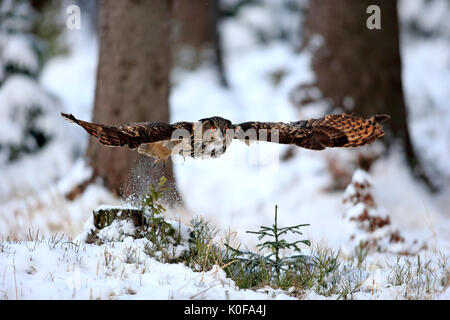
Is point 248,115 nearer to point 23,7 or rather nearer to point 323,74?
point 323,74

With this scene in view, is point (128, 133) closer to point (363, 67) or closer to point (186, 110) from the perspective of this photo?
point (363, 67)

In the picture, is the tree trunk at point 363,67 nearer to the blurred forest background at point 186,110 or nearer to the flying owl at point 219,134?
the blurred forest background at point 186,110

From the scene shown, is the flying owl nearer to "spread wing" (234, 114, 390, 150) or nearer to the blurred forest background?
"spread wing" (234, 114, 390, 150)

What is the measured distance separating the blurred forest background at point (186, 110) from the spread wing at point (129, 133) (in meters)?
0.50

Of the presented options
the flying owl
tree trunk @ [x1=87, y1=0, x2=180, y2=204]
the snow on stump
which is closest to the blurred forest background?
tree trunk @ [x1=87, y1=0, x2=180, y2=204]

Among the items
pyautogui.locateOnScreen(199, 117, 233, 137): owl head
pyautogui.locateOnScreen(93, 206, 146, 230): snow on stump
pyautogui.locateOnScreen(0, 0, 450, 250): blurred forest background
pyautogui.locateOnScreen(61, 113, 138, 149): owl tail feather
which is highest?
pyautogui.locateOnScreen(0, 0, 450, 250): blurred forest background

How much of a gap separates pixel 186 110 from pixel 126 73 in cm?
550

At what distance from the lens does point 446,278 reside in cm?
346

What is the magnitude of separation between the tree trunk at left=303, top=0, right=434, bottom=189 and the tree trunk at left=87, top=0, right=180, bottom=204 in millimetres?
2668

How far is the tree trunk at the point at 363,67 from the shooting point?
24.8 ft

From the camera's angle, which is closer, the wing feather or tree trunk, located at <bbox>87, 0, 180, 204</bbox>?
the wing feather

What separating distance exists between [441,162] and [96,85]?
570 centimetres

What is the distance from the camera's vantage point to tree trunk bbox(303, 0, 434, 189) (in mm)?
7566
